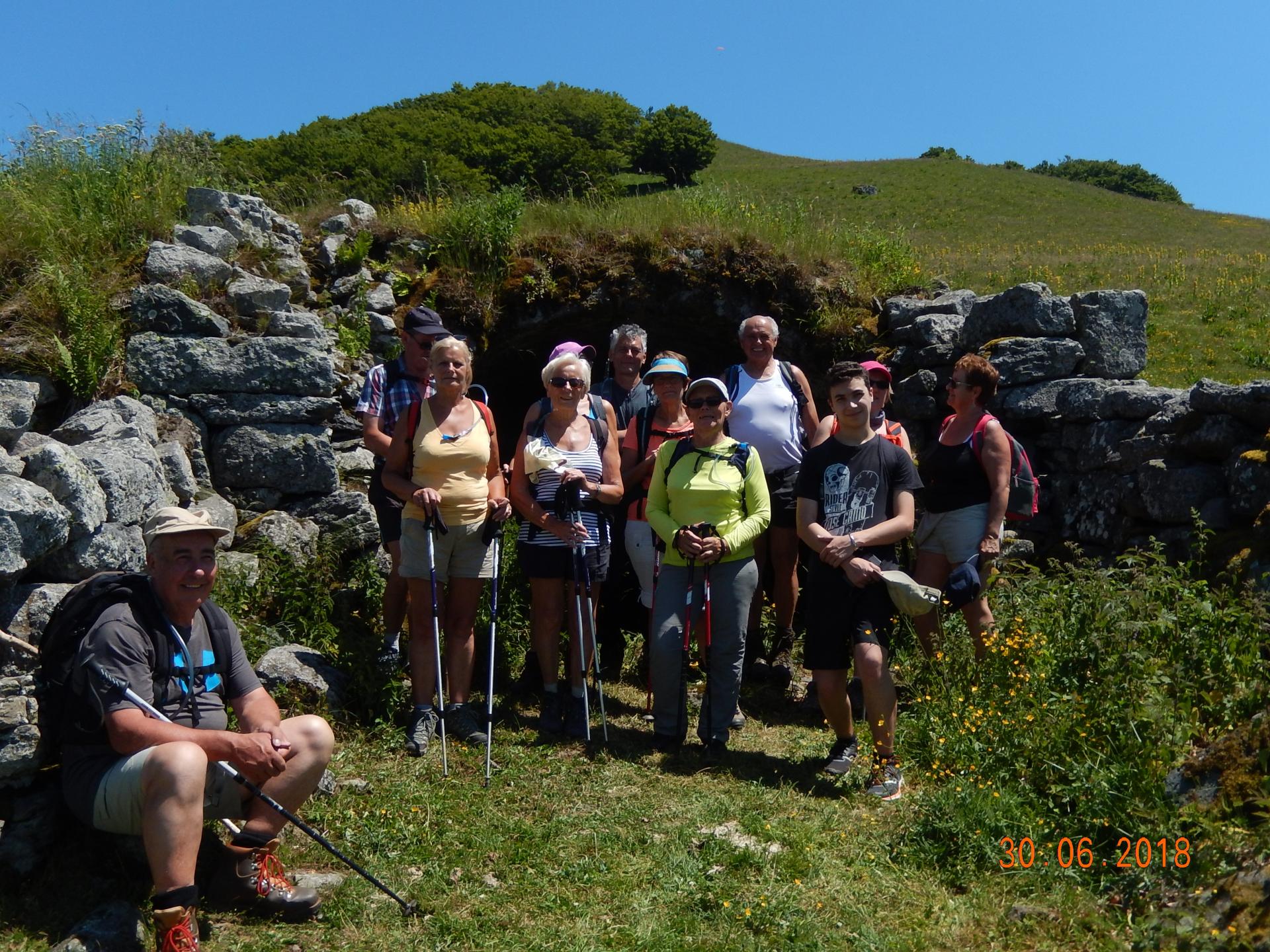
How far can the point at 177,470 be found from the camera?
20.8 feet

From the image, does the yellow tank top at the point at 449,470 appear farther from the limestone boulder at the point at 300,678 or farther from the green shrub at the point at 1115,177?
the green shrub at the point at 1115,177

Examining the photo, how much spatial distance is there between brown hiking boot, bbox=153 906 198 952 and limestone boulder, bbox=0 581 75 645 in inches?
61.6

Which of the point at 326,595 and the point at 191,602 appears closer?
the point at 191,602

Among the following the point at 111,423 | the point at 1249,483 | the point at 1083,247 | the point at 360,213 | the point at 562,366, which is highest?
the point at 1083,247

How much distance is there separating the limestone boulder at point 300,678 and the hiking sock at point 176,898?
202 centimetres

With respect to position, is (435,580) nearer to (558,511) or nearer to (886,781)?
(558,511)

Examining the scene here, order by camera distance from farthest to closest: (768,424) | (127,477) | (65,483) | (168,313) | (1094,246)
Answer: (1094,246), (168,313), (768,424), (127,477), (65,483)

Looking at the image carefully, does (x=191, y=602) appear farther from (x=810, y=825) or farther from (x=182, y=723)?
(x=810, y=825)

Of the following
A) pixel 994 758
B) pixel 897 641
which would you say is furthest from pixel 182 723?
pixel 897 641

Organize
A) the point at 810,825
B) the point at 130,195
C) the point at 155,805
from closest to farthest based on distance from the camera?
the point at 155,805, the point at 810,825, the point at 130,195

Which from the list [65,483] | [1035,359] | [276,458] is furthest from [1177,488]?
[65,483]

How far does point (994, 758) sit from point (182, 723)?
12.0 feet

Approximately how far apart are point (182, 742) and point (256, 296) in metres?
4.66

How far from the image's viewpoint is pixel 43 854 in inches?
161
